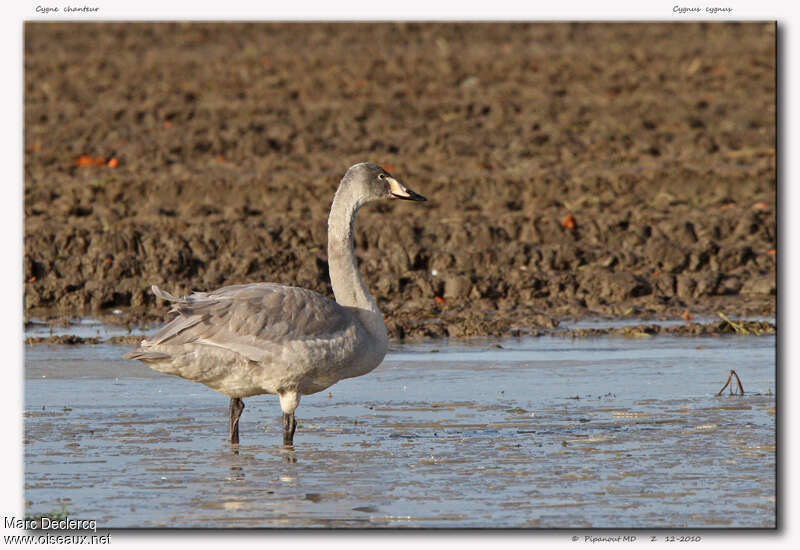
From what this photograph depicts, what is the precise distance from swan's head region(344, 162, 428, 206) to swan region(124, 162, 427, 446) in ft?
2.89

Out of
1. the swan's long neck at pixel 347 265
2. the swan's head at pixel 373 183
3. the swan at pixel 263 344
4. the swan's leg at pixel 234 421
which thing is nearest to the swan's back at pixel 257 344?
the swan at pixel 263 344

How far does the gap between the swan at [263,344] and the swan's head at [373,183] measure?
2.89ft

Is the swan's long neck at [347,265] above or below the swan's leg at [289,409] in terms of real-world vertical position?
above

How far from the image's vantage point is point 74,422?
29.5ft

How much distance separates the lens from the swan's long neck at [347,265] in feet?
28.5

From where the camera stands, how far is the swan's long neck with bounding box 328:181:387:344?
28.5ft

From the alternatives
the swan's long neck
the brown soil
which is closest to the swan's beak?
the swan's long neck

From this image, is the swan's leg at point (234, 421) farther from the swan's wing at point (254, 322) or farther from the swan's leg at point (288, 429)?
the swan's wing at point (254, 322)

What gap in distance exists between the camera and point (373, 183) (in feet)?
29.3

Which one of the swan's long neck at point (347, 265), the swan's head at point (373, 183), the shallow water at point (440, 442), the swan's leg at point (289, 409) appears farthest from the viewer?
the swan's head at point (373, 183)

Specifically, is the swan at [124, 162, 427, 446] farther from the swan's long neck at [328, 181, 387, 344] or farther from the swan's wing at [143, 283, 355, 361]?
the swan's long neck at [328, 181, 387, 344]

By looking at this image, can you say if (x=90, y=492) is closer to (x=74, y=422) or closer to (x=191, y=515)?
(x=191, y=515)

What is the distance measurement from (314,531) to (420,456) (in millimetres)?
1895

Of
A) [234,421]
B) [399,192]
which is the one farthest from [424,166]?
[234,421]
